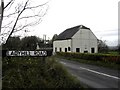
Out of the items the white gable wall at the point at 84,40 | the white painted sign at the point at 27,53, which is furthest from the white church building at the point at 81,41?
the white painted sign at the point at 27,53

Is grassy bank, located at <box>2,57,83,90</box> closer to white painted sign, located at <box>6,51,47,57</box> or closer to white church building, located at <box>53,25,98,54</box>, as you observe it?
white painted sign, located at <box>6,51,47,57</box>

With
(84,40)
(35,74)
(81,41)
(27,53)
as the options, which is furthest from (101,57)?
(84,40)

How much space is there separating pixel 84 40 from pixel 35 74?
38.2m

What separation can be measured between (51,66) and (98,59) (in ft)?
42.2

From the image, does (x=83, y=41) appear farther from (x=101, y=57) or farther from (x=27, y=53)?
(x=27, y=53)

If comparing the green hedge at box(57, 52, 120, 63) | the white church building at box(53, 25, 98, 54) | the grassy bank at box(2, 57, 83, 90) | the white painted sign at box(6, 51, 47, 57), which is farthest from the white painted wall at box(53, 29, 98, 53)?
the grassy bank at box(2, 57, 83, 90)

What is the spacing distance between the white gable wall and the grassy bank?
35.5 m

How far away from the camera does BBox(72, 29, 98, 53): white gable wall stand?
151 feet

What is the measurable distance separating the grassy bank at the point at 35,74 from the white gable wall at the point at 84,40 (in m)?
35.5

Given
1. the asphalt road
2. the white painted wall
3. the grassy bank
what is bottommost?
the asphalt road

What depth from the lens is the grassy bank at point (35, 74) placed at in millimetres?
8422

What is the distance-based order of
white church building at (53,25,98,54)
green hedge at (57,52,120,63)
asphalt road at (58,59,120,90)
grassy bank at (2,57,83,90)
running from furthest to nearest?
white church building at (53,25,98,54), green hedge at (57,52,120,63), asphalt road at (58,59,120,90), grassy bank at (2,57,83,90)

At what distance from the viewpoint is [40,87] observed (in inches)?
324

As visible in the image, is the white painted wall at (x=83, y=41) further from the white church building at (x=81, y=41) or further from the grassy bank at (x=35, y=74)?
the grassy bank at (x=35, y=74)
